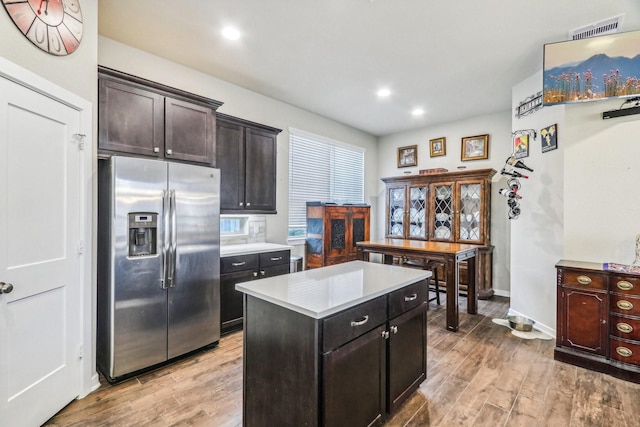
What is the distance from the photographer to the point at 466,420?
6.32 feet

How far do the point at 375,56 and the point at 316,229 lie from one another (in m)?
2.56

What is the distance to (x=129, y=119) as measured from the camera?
2.55 m

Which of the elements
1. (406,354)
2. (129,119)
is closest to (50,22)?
(129,119)

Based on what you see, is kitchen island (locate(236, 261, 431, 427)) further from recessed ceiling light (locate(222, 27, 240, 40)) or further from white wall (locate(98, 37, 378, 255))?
white wall (locate(98, 37, 378, 255))

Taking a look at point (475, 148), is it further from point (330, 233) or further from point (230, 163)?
point (230, 163)

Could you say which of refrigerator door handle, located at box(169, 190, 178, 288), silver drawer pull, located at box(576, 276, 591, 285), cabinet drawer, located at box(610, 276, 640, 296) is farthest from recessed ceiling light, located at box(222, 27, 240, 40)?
cabinet drawer, located at box(610, 276, 640, 296)

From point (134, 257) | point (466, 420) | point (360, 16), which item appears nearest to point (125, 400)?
point (134, 257)

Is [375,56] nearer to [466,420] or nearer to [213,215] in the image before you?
[213,215]

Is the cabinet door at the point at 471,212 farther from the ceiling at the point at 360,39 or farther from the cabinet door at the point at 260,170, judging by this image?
the cabinet door at the point at 260,170

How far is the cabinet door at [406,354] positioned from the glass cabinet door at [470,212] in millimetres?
3143

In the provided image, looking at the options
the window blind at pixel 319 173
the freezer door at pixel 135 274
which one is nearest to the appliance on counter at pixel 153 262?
the freezer door at pixel 135 274

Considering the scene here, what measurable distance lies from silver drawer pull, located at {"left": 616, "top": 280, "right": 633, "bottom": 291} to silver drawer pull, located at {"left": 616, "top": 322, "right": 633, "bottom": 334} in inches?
11.5

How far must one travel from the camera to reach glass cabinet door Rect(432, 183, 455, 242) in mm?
5020

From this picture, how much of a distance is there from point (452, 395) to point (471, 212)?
11.0ft
